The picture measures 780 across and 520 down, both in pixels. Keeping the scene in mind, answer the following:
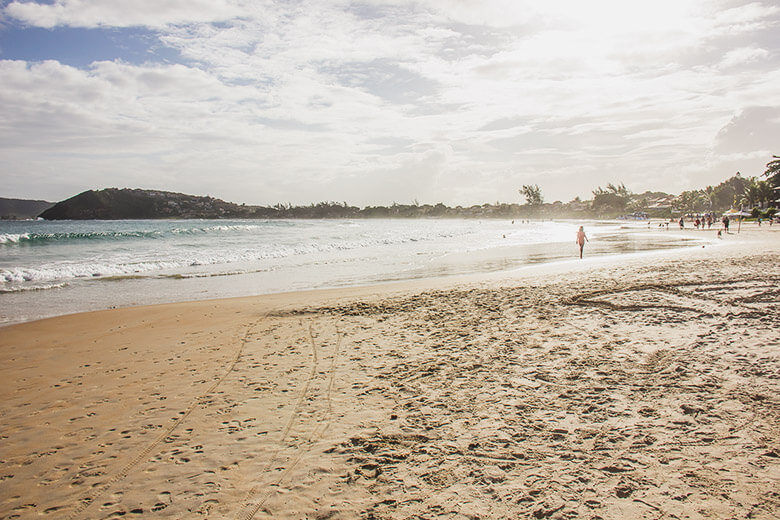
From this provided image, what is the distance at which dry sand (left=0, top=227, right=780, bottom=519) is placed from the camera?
2.89 metres

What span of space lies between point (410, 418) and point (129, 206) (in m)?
132

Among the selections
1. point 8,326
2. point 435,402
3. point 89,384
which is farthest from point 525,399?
point 8,326

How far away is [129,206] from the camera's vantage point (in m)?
114

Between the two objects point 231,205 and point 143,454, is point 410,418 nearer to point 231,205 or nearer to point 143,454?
point 143,454

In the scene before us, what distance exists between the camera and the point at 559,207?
186m

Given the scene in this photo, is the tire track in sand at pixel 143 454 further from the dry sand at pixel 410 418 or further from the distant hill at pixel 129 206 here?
the distant hill at pixel 129 206

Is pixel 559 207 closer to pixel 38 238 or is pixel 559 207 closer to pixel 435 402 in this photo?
pixel 38 238

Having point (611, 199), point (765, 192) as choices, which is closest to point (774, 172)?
point (765, 192)

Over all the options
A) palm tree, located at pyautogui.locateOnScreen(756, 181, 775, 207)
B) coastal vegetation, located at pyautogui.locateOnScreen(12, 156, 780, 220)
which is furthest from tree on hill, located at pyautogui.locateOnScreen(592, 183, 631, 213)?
palm tree, located at pyautogui.locateOnScreen(756, 181, 775, 207)

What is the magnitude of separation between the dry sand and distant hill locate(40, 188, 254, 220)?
123318 millimetres

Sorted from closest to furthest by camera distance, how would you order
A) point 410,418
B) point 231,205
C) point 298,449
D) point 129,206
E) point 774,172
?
point 298,449
point 410,418
point 774,172
point 129,206
point 231,205

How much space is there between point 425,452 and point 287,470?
3.70 feet

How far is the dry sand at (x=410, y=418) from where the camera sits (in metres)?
2.89

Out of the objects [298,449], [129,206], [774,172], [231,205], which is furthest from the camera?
[231,205]
